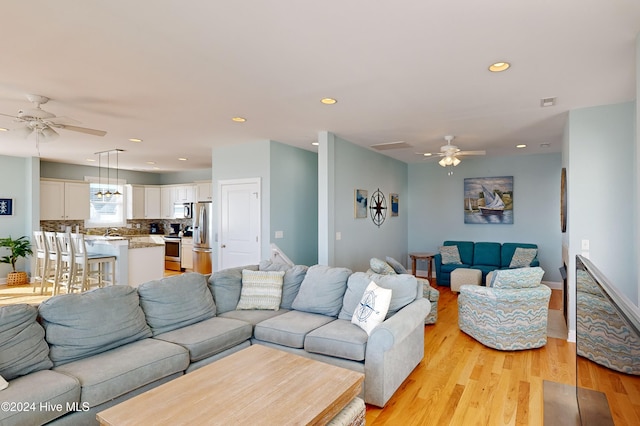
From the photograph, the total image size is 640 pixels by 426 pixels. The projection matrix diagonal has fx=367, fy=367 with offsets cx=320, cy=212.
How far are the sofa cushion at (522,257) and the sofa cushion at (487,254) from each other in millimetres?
Answer: 336

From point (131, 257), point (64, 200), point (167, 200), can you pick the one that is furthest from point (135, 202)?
point (131, 257)

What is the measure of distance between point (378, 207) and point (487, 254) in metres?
2.42

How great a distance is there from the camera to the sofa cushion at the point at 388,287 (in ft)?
10.9

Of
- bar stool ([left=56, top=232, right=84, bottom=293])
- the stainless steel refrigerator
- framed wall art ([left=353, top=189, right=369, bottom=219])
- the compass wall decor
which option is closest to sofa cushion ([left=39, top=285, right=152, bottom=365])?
bar stool ([left=56, top=232, right=84, bottom=293])

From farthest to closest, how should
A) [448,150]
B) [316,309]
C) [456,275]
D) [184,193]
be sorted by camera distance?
[184,193]
[456,275]
[448,150]
[316,309]

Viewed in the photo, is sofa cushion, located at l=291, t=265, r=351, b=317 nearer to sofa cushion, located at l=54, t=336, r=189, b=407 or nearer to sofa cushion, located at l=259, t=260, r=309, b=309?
sofa cushion, located at l=259, t=260, r=309, b=309

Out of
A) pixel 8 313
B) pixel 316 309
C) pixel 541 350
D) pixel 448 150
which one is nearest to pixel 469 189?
pixel 448 150

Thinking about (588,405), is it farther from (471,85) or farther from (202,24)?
(202,24)

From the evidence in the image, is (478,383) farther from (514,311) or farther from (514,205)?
(514,205)

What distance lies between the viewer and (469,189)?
306 inches

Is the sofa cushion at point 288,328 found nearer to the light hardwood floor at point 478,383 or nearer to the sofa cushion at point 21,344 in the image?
the light hardwood floor at point 478,383

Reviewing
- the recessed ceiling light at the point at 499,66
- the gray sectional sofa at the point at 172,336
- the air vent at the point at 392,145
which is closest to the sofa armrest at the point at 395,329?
the gray sectional sofa at the point at 172,336

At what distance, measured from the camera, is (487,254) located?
7258 mm

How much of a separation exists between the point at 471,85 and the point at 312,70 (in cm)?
146
